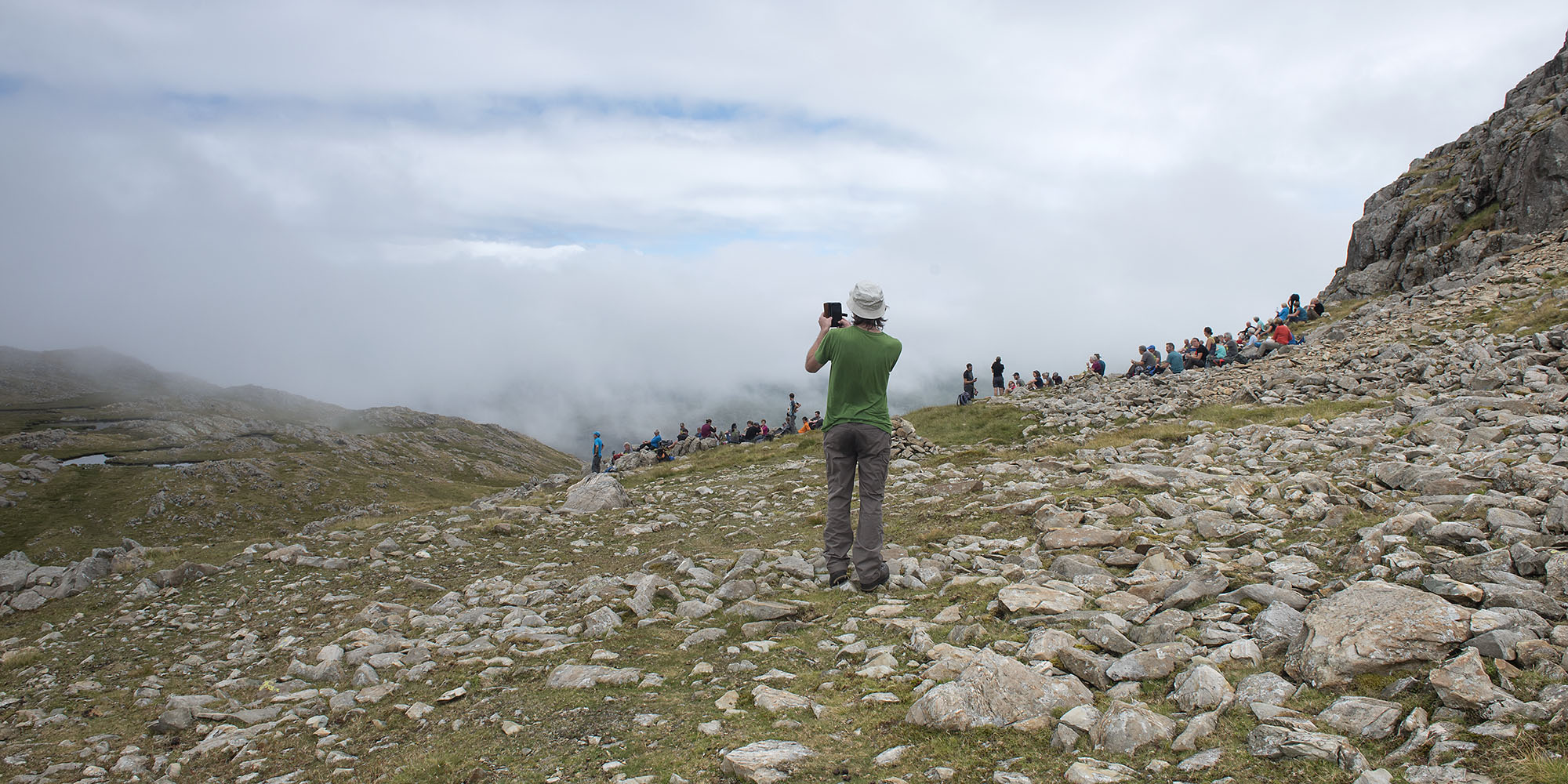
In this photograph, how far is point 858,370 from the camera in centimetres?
909

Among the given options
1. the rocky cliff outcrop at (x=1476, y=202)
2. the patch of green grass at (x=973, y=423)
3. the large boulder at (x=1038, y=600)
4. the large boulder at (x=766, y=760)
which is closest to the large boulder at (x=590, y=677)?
the large boulder at (x=766, y=760)

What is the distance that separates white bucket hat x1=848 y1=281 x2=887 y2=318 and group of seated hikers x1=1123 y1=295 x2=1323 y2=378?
32.6m

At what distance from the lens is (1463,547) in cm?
664

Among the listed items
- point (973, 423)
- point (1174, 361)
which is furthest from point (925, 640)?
point (1174, 361)

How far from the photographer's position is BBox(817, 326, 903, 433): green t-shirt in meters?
9.08

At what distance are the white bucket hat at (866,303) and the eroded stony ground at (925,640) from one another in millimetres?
3167

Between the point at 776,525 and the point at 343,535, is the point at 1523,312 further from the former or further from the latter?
the point at 343,535

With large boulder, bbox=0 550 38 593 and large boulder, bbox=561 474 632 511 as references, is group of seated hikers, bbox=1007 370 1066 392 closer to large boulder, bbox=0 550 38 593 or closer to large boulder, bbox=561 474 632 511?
large boulder, bbox=561 474 632 511

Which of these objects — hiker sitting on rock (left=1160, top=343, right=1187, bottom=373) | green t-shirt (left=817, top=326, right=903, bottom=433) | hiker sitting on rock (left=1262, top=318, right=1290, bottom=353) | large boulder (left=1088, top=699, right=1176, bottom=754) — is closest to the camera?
large boulder (left=1088, top=699, right=1176, bottom=754)

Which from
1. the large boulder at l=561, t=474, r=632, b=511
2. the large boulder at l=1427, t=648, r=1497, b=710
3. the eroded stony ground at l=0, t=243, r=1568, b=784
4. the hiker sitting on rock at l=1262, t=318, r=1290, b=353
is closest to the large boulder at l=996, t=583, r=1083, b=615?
the eroded stony ground at l=0, t=243, r=1568, b=784

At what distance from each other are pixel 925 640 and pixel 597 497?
44.9ft

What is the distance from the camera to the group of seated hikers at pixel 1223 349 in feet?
120

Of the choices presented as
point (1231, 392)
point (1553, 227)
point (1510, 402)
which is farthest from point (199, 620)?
point (1553, 227)

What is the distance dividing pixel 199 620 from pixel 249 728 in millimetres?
5553
